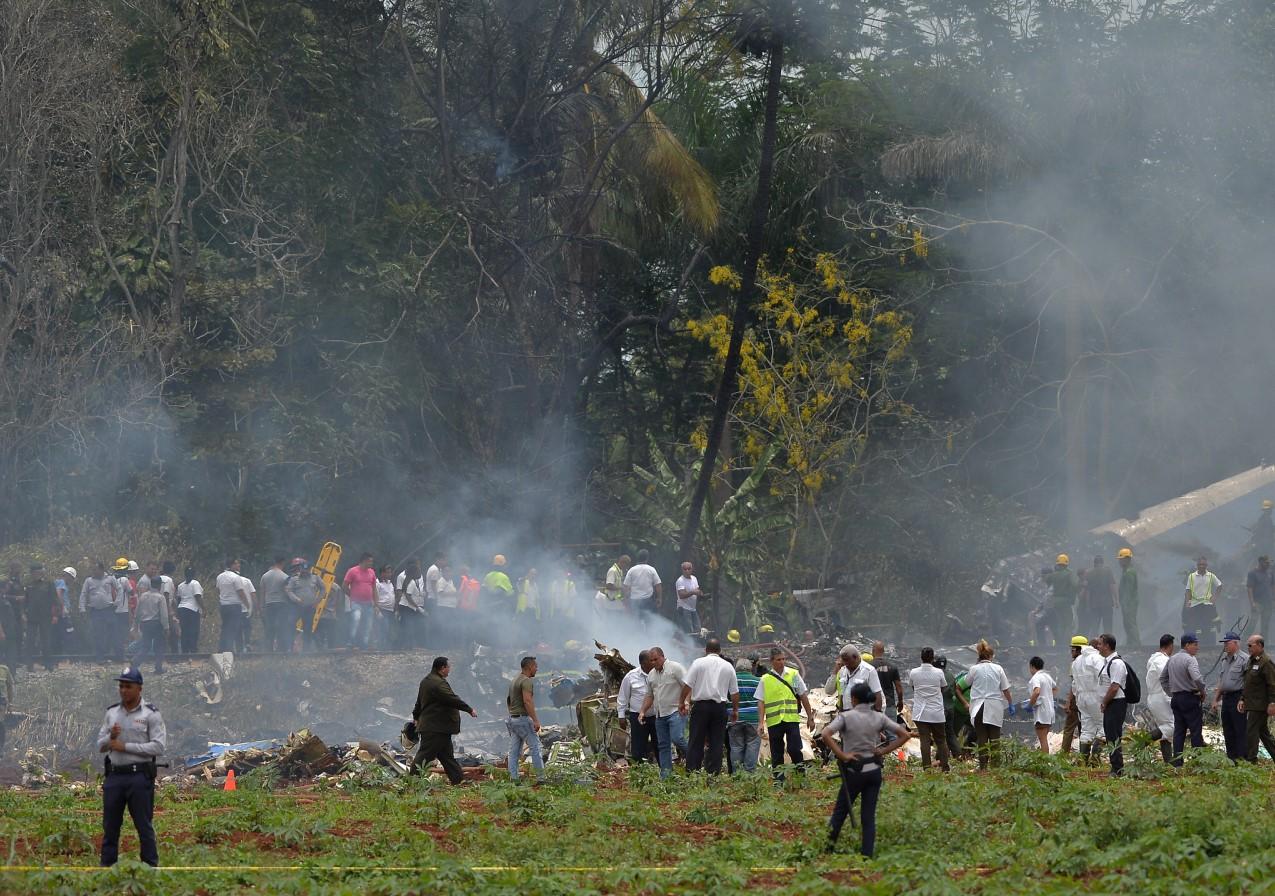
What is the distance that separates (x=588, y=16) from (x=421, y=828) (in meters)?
21.5

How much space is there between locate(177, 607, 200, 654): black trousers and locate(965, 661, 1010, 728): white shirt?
1360 cm

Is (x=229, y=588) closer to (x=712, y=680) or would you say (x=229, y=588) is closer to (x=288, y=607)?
(x=288, y=607)

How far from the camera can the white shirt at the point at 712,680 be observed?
52.3 feet

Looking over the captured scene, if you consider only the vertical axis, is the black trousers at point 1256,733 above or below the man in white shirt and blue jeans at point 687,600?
below

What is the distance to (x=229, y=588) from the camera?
2570cm

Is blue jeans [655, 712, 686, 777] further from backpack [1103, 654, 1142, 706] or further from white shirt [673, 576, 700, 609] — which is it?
white shirt [673, 576, 700, 609]

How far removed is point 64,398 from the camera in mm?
29906

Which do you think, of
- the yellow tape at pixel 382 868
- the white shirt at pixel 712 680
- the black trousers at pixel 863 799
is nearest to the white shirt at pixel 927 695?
the white shirt at pixel 712 680

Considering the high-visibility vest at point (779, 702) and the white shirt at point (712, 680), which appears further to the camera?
the high-visibility vest at point (779, 702)

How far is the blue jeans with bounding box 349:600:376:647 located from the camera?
27281 millimetres

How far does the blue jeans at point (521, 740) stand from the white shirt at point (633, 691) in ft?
3.23

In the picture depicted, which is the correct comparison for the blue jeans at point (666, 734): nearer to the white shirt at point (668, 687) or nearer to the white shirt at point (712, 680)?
the white shirt at point (668, 687)

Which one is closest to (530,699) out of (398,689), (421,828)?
(421,828)

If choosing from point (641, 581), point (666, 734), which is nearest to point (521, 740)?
point (666, 734)
